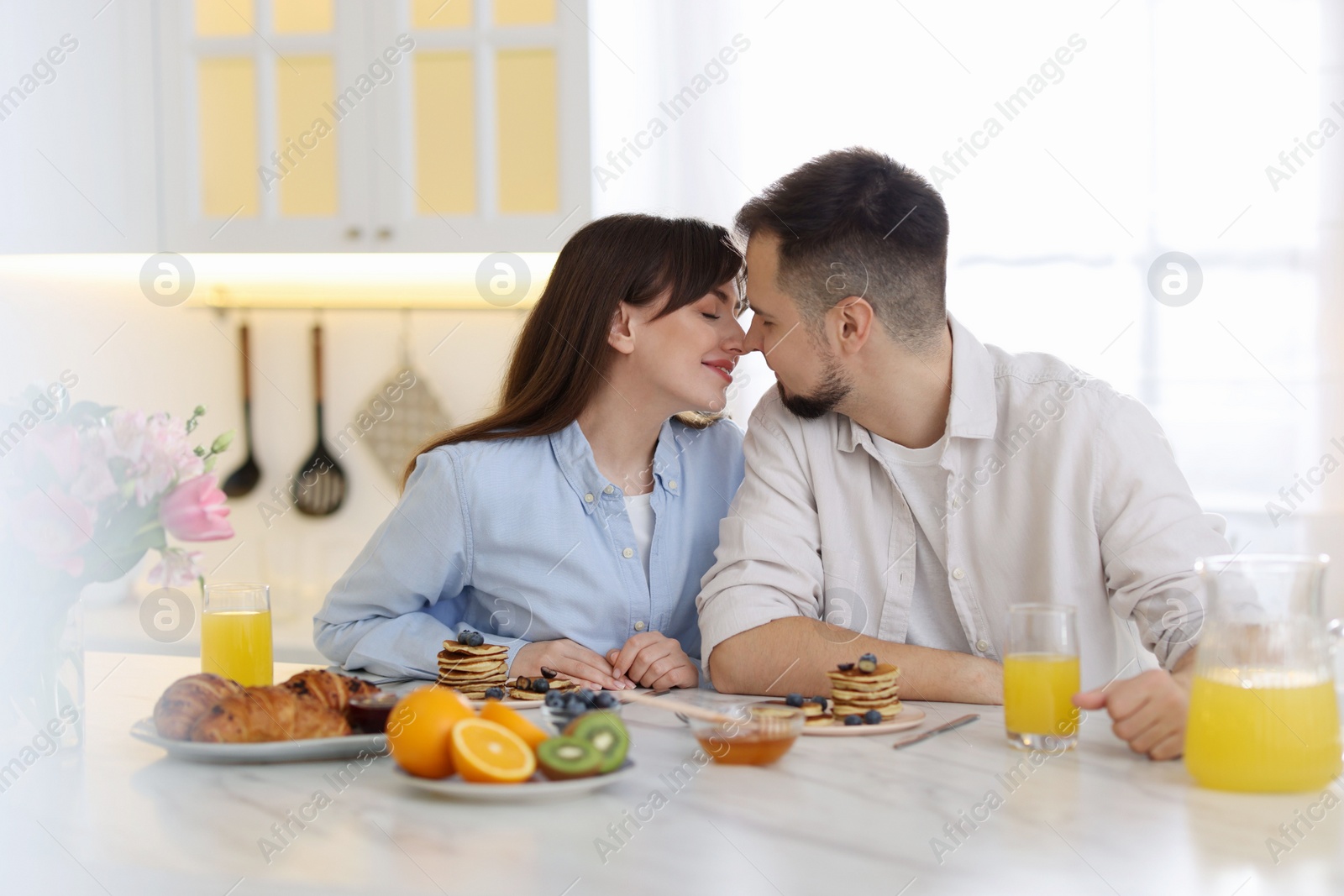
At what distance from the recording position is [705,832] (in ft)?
3.23

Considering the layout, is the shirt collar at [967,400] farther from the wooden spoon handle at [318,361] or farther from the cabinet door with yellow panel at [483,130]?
the wooden spoon handle at [318,361]

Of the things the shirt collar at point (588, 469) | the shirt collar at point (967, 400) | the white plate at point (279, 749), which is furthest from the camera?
the shirt collar at point (588, 469)

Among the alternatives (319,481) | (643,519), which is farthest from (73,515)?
(319,481)

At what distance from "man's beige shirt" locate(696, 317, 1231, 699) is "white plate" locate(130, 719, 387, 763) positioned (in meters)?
0.60

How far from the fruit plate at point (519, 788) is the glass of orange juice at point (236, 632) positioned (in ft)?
1.57

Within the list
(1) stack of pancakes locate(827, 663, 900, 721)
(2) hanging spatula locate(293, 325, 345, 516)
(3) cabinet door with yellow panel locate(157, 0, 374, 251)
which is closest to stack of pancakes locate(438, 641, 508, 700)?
(1) stack of pancakes locate(827, 663, 900, 721)

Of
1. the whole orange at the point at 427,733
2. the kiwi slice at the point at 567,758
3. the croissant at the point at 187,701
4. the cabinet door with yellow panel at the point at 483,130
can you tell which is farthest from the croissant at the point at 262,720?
the cabinet door with yellow panel at the point at 483,130

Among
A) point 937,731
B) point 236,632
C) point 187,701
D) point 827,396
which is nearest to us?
point 187,701

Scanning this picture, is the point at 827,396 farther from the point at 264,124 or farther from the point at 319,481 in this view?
the point at 319,481

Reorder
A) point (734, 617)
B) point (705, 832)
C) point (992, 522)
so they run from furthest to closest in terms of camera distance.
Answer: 1. point (992, 522)
2. point (734, 617)
3. point (705, 832)

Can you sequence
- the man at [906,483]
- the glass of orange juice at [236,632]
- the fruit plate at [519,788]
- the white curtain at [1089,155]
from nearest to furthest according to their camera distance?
1. the fruit plate at [519,788]
2. the glass of orange juice at [236,632]
3. the man at [906,483]
4. the white curtain at [1089,155]

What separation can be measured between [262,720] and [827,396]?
1.00m

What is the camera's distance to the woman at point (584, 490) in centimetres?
183

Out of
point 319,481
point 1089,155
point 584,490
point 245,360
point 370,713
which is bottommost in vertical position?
point 319,481
